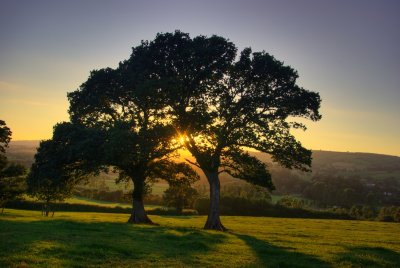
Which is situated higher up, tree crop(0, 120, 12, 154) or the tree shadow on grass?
tree crop(0, 120, 12, 154)

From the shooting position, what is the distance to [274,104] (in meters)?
38.8

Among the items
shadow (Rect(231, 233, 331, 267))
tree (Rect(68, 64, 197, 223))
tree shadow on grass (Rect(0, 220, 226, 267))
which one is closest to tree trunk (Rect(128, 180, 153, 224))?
tree (Rect(68, 64, 197, 223))

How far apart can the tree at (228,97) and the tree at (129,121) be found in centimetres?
166

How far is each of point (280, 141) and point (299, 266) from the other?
778 inches

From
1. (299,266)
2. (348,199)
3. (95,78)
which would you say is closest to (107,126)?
(95,78)

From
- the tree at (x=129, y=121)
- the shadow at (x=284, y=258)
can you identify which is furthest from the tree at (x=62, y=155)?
the shadow at (x=284, y=258)

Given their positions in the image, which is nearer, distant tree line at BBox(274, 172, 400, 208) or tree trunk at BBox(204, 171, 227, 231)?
tree trunk at BBox(204, 171, 227, 231)

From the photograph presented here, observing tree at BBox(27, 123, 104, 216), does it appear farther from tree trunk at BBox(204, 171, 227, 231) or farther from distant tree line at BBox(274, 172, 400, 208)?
distant tree line at BBox(274, 172, 400, 208)

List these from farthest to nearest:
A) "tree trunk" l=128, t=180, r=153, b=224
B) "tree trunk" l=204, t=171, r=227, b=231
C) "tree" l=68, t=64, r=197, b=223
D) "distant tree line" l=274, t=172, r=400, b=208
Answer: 1. "distant tree line" l=274, t=172, r=400, b=208
2. "tree trunk" l=128, t=180, r=153, b=224
3. "tree trunk" l=204, t=171, r=227, b=231
4. "tree" l=68, t=64, r=197, b=223

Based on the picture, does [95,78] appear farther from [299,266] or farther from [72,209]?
[72,209]

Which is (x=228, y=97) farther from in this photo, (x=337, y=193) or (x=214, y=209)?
(x=337, y=193)

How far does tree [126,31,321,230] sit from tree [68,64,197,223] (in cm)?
166

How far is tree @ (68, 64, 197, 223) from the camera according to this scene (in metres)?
36.4

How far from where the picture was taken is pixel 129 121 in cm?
3916
